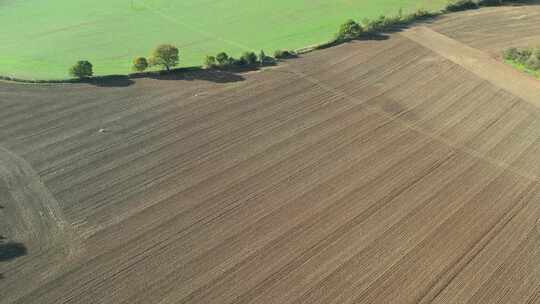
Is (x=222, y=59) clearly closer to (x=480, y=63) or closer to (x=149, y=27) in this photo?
(x=149, y=27)

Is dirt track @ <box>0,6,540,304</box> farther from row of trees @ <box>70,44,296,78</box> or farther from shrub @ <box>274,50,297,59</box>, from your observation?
shrub @ <box>274,50,297,59</box>

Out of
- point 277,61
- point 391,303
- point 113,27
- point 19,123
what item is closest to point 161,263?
point 391,303

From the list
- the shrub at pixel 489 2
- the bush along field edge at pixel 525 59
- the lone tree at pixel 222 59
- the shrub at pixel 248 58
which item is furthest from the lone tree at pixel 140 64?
the shrub at pixel 489 2

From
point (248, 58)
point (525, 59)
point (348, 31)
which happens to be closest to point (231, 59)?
point (248, 58)

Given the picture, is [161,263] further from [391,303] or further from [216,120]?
[216,120]

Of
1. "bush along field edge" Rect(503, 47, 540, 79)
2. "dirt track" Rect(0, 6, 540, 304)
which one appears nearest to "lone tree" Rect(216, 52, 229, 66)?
"dirt track" Rect(0, 6, 540, 304)
